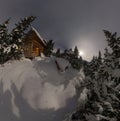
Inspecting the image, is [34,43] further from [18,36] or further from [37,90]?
[37,90]

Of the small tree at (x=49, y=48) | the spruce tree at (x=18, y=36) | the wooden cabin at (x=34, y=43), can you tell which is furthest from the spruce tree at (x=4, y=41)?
the small tree at (x=49, y=48)

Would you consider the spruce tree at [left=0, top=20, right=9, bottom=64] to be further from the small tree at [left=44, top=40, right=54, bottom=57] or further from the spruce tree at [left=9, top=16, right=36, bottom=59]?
the small tree at [left=44, top=40, right=54, bottom=57]

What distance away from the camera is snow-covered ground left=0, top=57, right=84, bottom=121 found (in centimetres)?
3009

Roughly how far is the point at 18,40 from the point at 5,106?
557 inches

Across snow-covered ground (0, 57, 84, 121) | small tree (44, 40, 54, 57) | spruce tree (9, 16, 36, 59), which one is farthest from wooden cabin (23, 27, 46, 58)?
snow-covered ground (0, 57, 84, 121)

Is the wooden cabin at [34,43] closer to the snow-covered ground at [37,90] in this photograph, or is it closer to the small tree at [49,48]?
the small tree at [49,48]

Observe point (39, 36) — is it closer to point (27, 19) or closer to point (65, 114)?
point (27, 19)

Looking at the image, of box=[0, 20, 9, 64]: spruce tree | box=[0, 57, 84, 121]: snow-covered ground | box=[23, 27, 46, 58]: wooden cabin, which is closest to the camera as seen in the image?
box=[0, 57, 84, 121]: snow-covered ground

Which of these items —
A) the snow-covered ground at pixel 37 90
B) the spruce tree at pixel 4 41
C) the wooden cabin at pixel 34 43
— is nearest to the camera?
the snow-covered ground at pixel 37 90

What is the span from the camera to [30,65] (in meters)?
39.4

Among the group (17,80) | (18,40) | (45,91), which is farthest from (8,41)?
(45,91)

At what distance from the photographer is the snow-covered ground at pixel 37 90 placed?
30.1m

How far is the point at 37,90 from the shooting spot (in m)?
34.4

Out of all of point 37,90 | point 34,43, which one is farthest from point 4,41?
point 34,43
